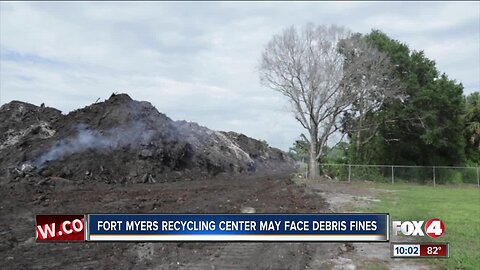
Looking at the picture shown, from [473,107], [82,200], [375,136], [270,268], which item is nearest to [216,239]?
[270,268]

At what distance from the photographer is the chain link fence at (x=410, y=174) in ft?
118

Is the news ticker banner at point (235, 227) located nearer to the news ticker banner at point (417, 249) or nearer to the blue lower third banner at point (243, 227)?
the blue lower third banner at point (243, 227)

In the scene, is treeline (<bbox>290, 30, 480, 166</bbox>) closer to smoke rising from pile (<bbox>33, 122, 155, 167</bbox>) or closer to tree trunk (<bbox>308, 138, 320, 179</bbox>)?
tree trunk (<bbox>308, 138, 320, 179</bbox>)

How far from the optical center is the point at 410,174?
3634 centimetres

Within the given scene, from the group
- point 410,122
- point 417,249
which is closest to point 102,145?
point 417,249

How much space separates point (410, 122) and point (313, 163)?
31.3ft

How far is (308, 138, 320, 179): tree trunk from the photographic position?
3612 centimetres

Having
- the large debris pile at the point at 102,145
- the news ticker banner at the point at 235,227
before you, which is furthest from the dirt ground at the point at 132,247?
the large debris pile at the point at 102,145

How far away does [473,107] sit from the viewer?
46.9 meters

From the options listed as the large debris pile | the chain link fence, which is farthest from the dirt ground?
the chain link fence

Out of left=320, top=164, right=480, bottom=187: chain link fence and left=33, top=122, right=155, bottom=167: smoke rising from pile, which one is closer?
left=33, top=122, right=155, bottom=167: smoke rising from pile

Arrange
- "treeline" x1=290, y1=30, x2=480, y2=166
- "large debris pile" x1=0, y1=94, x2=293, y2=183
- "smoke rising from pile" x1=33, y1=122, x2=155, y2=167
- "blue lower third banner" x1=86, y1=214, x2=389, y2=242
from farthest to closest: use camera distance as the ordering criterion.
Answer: "treeline" x1=290, y1=30, x2=480, y2=166
"smoke rising from pile" x1=33, y1=122, x2=155, y2=167
"large debris pile" x1=0, y1=94, x2=293, y2=183
"blue lower third banner" x1=86, y1=214, x2=389, y2=242

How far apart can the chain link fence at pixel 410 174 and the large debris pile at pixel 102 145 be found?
9.26m

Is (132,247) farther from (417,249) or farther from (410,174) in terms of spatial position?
(410,174)
